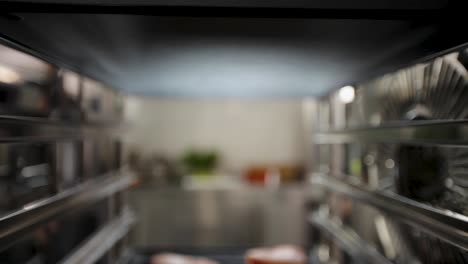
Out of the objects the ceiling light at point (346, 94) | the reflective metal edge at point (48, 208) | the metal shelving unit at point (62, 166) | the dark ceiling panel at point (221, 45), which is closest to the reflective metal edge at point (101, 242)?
the metal shelving unit at point (62, 166)

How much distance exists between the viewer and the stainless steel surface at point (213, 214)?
3.52 metres

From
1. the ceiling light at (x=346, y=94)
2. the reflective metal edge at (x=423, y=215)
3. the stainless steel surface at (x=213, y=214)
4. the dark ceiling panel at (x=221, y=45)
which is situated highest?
the dark ceiling panel at (x=221, y=45)

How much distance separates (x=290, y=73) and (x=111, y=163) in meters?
0.79

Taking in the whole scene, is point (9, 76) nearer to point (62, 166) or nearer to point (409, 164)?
point (62, 166)

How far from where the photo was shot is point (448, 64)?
0.80m

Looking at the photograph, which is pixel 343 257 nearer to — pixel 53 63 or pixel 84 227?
pixel 84 227

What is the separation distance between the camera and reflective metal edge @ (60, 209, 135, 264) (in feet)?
3.52

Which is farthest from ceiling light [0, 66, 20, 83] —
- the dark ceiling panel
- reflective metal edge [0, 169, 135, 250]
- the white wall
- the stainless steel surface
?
the white wall

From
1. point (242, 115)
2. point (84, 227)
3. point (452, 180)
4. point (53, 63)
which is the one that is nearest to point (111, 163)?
point (84, 227)

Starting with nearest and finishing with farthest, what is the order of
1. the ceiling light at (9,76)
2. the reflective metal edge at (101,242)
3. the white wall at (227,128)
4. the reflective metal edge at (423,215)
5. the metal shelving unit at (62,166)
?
the reflective metal edge at (423,215) < the metal shelving unit at (62,166) < the reflective metal edge at (101,242) < the ceiling light at (9,76) < the white wall at (227,128)

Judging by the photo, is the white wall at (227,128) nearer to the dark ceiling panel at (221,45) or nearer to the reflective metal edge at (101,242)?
the reflective metal edge at (101,242)

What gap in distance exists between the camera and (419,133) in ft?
2.51

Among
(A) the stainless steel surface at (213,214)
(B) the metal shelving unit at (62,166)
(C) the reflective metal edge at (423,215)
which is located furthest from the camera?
(A) the stainless steel surface at (213,214)

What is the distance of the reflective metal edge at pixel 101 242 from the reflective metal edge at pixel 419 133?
0.78 metres
